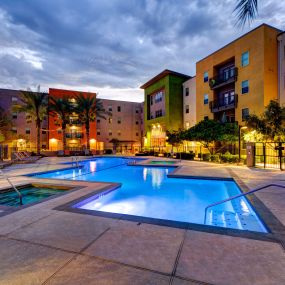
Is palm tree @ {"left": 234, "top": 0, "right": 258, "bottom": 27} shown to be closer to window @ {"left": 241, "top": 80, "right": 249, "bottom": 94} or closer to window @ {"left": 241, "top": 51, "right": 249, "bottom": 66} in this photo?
window @ {"left": 241, "top": 80, "right": 249, "bottom": 94}

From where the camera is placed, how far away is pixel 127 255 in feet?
8.86

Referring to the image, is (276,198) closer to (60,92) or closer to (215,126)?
(215,126)

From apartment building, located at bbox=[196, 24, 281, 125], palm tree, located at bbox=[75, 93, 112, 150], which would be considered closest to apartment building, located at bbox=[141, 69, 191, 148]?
apartment building, located at bbox=[196, 24, 281, 125]

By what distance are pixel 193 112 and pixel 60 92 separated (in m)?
23.8

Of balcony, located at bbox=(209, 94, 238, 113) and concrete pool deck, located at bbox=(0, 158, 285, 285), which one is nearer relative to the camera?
concrete pool deck, located at bbox=(0, 158, 285, 285)

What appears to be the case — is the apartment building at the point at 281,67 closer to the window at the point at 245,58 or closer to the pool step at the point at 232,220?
the window at the point at 245,58

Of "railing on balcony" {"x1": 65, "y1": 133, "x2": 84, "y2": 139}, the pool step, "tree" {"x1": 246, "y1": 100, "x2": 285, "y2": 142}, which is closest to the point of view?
the pool step

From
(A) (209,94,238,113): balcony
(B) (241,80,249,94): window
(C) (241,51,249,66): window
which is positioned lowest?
(A) (209,94,238,113): balcony

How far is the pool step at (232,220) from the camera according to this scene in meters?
4.62

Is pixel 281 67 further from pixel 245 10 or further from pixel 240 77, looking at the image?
pixel 245 10

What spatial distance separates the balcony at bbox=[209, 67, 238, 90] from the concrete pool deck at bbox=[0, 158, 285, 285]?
20.6 m

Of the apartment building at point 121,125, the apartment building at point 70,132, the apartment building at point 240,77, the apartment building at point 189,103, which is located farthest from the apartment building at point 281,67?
the apartment building at point 70,132

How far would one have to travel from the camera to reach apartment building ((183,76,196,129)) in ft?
91.6

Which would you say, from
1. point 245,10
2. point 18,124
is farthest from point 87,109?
point 245,10
